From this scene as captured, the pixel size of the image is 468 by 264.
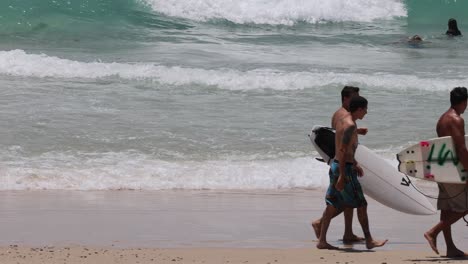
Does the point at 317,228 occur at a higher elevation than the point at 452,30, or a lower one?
lower

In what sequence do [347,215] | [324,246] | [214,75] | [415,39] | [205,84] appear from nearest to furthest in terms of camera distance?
[324,246] → [347,215] → [205,84] → [214,75] → [415,39]

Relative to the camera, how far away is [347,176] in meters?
7.31

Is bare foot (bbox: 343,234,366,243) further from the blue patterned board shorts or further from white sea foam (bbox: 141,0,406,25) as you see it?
white sea foam (bbox: 141,0,406,25)

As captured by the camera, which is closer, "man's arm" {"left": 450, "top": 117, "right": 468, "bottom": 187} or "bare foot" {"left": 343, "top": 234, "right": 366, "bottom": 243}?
"man's arm" {"left": 450, "top": 117, "right": 468, "bottom": 187}

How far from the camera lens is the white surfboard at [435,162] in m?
6.96

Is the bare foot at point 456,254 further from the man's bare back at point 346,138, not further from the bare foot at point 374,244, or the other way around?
the man's bare back at point 346,138

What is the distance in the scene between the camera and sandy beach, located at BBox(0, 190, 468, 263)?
22.8 feet

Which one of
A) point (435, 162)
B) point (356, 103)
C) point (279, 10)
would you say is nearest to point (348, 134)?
point (356, 103)

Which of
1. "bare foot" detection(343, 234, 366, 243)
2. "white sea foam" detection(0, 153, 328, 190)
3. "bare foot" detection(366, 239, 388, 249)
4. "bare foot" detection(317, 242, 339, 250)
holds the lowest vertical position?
"white sea foam" detection(0, 153, 328, 190)

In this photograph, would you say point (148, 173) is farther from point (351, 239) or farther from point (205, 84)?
point (205, 84)

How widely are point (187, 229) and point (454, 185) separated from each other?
7.79ft

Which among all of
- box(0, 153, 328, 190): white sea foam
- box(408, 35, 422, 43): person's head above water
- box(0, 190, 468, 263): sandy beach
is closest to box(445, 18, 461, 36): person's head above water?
box(408, 35, 422, 43): person's head above water

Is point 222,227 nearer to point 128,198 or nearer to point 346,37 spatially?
point 128,198

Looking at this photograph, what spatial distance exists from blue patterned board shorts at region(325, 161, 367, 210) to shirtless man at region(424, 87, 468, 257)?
0.60 metres
